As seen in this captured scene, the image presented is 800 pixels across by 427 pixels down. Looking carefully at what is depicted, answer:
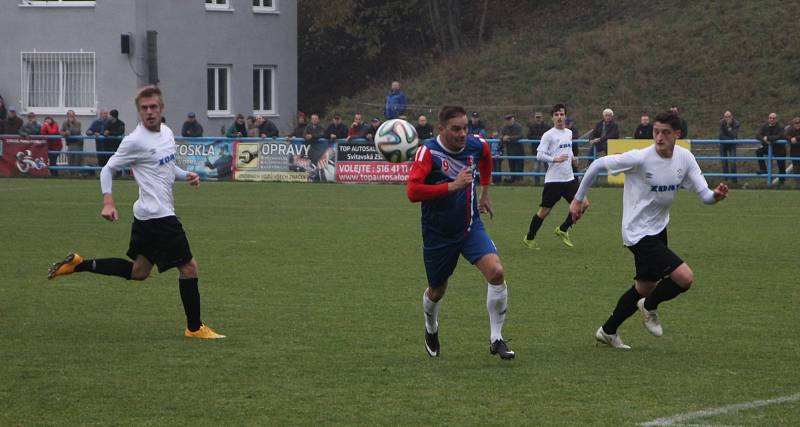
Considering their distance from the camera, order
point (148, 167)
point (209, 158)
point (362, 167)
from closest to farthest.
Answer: point (148, 167)
point (362, 167)
point (209, 158)

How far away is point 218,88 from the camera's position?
41375mm

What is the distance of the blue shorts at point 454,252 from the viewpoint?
27.9 feet

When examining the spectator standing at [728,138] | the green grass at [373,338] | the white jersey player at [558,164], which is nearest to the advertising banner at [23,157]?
the green grass at [373,338]

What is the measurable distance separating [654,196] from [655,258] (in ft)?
1.42

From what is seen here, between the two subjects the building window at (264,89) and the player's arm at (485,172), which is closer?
the player's arm at (485,172)

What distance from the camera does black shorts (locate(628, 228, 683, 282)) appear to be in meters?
8.83

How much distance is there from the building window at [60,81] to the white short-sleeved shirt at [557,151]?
24727mm

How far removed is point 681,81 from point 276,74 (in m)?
13.4

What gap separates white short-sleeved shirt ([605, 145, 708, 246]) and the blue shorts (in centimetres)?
105

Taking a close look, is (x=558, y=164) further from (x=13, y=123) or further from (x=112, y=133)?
(x=13, y=123)

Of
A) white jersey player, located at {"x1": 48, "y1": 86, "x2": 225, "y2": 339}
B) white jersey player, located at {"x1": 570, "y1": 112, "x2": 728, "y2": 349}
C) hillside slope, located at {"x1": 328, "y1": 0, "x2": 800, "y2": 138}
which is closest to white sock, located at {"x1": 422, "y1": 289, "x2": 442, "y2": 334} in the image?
white jersey player, located at {"x1": 570, "y1": 112, "x2": 728, "y2": 349}

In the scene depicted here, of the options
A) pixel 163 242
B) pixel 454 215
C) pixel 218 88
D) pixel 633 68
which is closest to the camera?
pixel 454 215

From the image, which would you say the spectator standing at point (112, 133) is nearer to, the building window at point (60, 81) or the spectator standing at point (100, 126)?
the spectator standing at point (100, 126)

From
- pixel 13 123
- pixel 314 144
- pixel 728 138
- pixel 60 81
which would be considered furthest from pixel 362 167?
pixel 60 81
